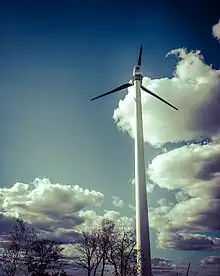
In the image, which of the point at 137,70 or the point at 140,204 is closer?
the point at 140,204

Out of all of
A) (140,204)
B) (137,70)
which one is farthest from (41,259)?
(137,70)

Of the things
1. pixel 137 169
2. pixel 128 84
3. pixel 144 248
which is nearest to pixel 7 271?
pixel 144 248

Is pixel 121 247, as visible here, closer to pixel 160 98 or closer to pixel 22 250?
pixel 22 250

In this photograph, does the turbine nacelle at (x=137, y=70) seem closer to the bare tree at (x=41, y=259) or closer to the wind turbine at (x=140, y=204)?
the wind turbine at (x=140, y=204)

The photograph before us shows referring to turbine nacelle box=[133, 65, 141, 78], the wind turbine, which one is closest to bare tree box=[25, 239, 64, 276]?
the wind turbine

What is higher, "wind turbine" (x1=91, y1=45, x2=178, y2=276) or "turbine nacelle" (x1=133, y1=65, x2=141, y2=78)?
"turbine nacelle" (x1=133, y1=65, x2=141, y2=78)

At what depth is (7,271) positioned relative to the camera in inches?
2404

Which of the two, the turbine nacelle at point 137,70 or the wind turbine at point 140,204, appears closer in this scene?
the wind turbine at point 140,204

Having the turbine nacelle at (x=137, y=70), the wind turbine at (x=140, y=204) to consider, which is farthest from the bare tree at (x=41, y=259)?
the turbine nacelle at (x=137, y=70)

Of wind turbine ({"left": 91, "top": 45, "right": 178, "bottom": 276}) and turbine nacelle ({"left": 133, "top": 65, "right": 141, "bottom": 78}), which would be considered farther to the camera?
turbine nacelle ({"left": 133, "top": 65, "right": 141, "bottom": 78})

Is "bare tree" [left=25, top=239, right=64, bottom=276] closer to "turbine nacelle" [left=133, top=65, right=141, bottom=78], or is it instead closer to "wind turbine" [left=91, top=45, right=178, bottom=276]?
"wind turbine" [left=91, top=45, right=178, bottom=276]

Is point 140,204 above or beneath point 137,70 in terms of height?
beneath

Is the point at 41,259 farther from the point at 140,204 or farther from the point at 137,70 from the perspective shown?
the point at 137,70

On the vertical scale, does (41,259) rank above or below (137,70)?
below
